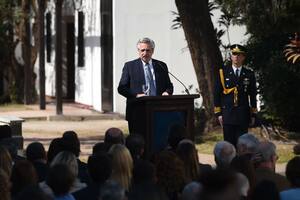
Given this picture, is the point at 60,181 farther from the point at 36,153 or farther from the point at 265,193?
the point at 36,153

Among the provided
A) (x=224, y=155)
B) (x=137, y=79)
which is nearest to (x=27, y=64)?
(x=137, y=79)

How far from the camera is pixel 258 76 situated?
52.3 feet

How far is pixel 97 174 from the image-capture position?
6.78m

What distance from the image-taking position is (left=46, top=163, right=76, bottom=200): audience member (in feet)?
19.9

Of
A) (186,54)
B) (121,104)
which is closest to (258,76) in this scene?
(186,54)

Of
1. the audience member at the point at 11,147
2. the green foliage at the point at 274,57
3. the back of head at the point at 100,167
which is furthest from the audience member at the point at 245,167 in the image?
the green foliage at the point at 274,57

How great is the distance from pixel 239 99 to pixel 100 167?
4665 millimetres

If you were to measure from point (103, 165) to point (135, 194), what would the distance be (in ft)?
1.16

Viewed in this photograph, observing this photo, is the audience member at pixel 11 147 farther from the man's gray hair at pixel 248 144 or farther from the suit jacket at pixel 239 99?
the suit jacket at pixel 239 99

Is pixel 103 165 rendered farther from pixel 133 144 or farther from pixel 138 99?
pixel 138 99

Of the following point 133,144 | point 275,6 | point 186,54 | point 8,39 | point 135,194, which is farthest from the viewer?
point 8,39

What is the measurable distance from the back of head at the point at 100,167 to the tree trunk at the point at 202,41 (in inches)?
346

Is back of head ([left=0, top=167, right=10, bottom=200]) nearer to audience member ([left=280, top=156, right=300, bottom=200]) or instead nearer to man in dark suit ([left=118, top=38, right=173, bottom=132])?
audience member ([left=280, top=156, right=300, bottom=200])

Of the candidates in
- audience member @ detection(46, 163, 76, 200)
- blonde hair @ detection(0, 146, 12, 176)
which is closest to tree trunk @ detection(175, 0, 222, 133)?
blonde hair @ detection(0, 146, 12, 176)
